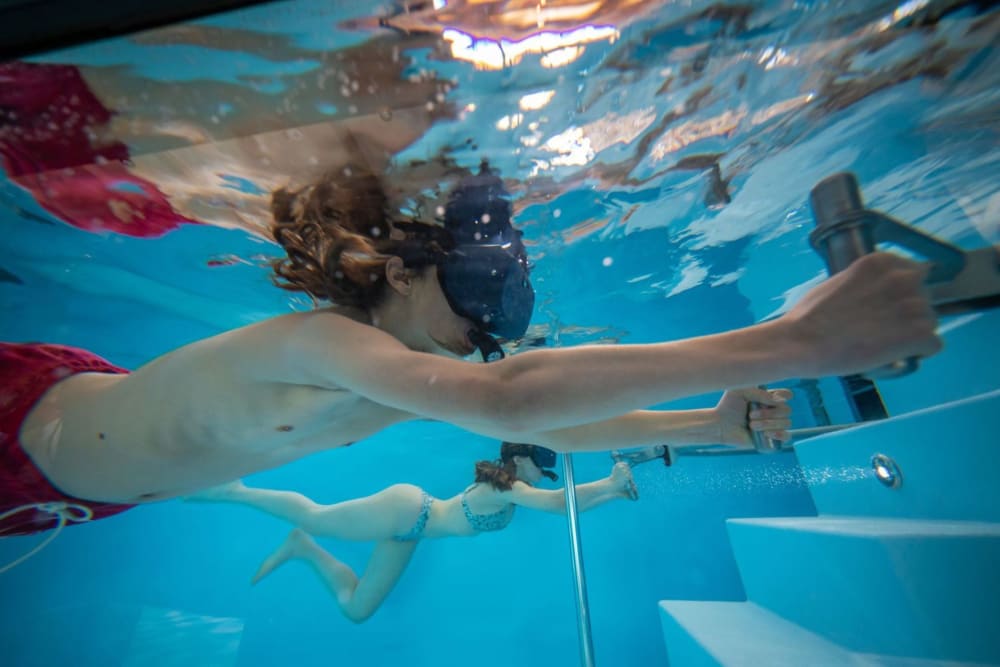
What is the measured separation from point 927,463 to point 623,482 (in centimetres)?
541

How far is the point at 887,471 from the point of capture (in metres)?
3.28

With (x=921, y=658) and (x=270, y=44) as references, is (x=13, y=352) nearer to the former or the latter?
(x=270, y=44)

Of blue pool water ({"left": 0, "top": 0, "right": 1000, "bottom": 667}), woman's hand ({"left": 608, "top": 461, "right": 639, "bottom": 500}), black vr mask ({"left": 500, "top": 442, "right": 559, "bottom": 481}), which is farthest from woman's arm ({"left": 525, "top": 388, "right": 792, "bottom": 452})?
woman's hand ({"left": 608, "top": 461, "right": 639, "bottom": 500})

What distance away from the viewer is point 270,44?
263 cm

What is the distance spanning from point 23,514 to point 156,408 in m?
1.91

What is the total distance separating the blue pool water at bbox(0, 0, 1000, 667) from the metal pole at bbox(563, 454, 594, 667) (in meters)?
2.34

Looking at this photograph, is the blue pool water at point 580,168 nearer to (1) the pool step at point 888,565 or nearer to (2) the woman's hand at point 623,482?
(1) the pool step at point 888,565

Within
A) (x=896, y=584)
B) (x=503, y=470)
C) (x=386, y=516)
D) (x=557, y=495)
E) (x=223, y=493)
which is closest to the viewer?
(x=896, y=584)

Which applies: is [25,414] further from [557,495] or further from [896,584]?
[557,495]

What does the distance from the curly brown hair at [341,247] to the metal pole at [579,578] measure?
233cm

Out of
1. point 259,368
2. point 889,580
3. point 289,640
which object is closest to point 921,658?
point 889,580

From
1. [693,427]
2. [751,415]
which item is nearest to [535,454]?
[693,427]

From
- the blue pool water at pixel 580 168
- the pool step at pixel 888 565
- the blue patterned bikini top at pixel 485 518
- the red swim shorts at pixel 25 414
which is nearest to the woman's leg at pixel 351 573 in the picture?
the blue patterned bikini top at pixel 485 518

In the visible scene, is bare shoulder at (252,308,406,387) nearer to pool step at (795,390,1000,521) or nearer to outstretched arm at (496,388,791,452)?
outstretched arm at (496,388,791,452)
